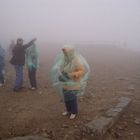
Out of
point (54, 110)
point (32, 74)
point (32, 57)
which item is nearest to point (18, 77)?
point (32, 74)

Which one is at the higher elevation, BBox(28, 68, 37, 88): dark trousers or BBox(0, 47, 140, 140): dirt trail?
BBox(28, 68, 37, 88): dark trousers

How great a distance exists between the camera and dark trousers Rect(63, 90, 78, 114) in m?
7.10

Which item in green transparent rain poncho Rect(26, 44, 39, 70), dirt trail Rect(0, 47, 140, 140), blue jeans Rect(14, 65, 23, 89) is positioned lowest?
dirt trail Rect(0, 47, 140, 140)

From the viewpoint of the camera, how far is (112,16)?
93125mm

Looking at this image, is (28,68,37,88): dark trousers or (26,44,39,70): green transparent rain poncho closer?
Result: (26,44,39,70): green transparent rain poncho

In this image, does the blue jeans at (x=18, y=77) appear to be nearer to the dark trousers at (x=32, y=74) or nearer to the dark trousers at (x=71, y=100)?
the dark trousers at (x=32, y=74)

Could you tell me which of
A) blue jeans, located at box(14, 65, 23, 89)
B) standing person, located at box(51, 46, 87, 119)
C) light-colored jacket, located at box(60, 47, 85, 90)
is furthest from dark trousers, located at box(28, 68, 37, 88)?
light-colored jacket, located at box(60, 47, 85, 90)

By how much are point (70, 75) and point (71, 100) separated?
2.08 feet

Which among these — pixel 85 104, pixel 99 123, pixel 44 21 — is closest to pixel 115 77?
pixel 85 104

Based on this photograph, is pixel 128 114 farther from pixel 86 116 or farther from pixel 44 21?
pixel 44 21

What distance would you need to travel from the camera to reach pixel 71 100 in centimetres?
720

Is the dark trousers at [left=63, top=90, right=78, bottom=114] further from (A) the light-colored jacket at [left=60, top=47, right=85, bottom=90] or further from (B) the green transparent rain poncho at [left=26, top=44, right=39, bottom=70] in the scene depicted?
(B) the green transparent rain poncho at [left=26, top=44, right=39, bottom=70]

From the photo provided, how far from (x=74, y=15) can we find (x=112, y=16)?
12.0 m

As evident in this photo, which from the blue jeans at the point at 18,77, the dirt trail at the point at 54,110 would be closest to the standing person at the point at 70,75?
the dirt trail at the point at 54,110
